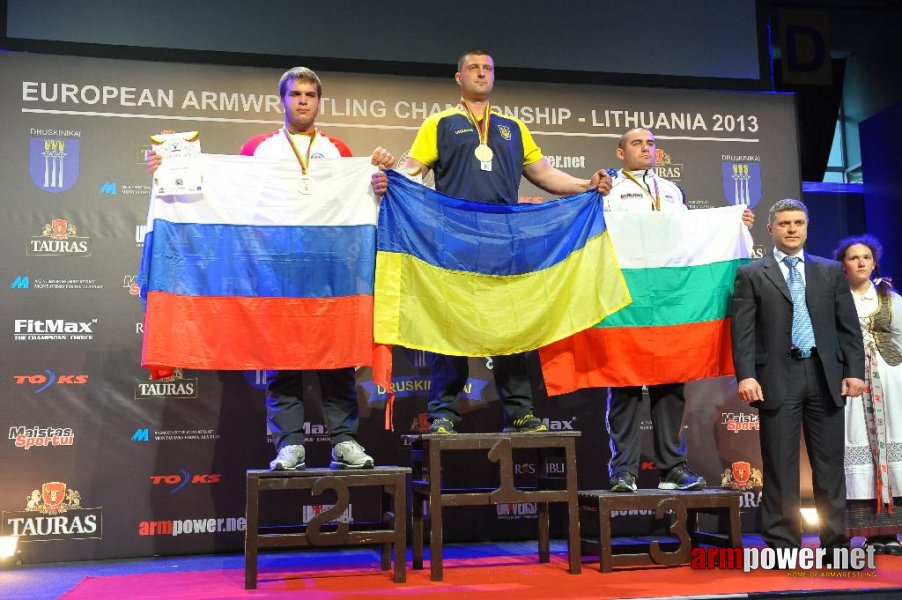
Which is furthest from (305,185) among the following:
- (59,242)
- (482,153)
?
(59,242)

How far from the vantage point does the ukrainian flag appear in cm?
385

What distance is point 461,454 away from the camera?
5.01 meters

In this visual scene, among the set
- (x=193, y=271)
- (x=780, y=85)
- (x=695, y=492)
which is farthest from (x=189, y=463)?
(x=780, y=85)

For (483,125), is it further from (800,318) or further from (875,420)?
(875,420)

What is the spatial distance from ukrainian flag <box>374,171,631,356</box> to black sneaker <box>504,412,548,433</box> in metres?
0.32

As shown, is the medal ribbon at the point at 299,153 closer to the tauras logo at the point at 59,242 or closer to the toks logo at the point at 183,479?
the tauras logo at the point at 59,242

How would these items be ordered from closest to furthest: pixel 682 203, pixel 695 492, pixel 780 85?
pixel 695 492
pixel 682 203
pixel 780 85

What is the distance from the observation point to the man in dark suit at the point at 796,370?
3.83m

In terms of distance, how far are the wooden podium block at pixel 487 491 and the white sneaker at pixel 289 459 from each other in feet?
1.70

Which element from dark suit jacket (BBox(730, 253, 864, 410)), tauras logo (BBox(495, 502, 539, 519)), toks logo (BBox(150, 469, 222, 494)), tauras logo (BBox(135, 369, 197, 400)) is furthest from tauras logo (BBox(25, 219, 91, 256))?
dark suit jacket (BBox(730, 253, 864, 410))

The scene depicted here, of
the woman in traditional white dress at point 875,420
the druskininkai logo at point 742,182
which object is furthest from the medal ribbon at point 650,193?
the druskininkai logo at point 742,182

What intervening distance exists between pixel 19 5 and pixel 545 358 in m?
3.86

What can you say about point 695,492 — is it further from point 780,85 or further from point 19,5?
point 19,5

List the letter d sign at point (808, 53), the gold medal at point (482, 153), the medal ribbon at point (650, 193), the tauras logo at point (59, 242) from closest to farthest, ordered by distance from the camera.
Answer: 1. the gold medal at point (482, 153)
2. the medal ribbon at point (650, 193)
3. the tauras logo at point (59, 242)
4. the letter d sign at point (808, 53)
